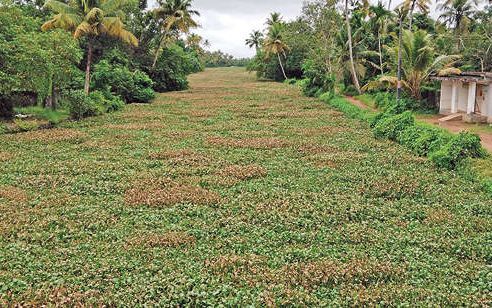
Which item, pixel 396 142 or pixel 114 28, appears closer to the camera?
pixel 396 142

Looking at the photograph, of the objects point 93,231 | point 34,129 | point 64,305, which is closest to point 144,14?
point 34,129

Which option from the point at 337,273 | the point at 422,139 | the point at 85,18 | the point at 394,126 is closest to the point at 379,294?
the point at 337,273

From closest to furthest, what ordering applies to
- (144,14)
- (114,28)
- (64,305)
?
(64,305) < (114,28) < (144,14)

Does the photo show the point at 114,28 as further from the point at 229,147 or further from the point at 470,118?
the point at 470,118

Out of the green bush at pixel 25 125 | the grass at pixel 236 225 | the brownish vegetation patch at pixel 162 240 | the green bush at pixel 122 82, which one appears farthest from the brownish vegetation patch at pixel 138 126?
the brownish vegetation patch at pixel 162 240

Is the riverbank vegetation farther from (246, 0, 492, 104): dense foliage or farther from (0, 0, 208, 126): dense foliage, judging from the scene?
(0, 0, 208, 126): dense foliage

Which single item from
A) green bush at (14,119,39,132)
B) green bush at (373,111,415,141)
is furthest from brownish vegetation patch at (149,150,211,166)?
green bush at (373,111,415,141)
